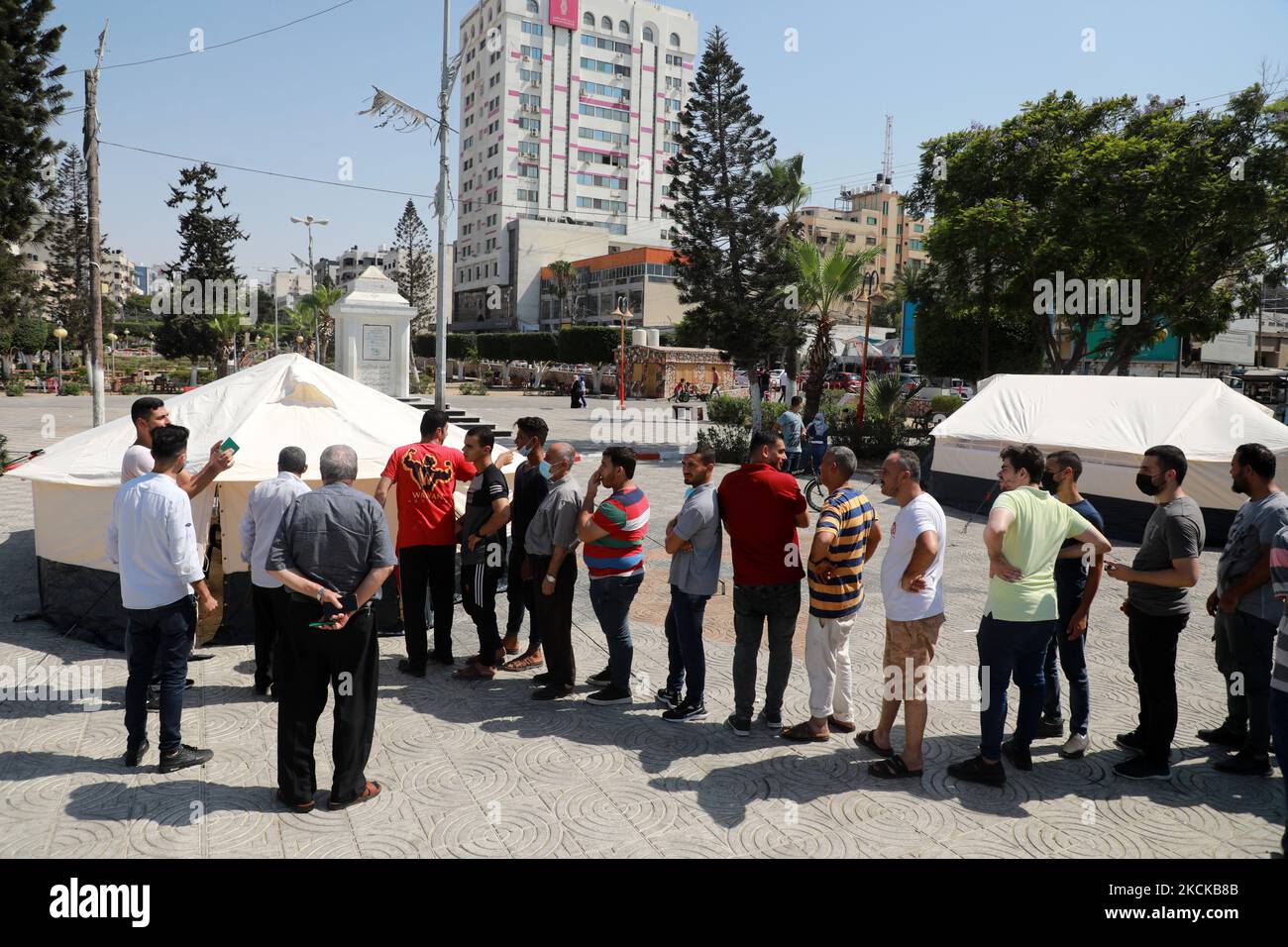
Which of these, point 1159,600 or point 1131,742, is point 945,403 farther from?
point 1159,600

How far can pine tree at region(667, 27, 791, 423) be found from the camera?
27.5 meters

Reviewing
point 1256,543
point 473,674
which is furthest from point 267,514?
point 1256,543

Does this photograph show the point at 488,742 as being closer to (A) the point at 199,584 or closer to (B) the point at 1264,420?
(A) the point at 199,584

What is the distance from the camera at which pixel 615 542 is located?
5.59m

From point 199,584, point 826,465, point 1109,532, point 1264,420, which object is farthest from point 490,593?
point 1264,420

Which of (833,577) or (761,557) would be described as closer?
(833,577)

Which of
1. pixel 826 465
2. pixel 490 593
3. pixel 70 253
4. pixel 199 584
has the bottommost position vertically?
pixel 490 593

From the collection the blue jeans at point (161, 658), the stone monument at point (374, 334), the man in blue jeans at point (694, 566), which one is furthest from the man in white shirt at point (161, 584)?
the stone monument at point (374, 334)

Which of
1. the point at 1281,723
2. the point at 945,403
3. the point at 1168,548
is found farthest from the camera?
the point at 945,403

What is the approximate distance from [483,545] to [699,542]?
5.86 feet

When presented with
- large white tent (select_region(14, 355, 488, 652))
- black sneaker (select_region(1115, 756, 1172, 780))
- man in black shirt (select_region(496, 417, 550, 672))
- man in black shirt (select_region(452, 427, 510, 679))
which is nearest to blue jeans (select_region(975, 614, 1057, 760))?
black sneaker (select_region(1115, 756, 1172, 780))

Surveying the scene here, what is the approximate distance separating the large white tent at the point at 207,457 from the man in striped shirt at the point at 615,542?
286 cm

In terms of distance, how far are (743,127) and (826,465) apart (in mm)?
25569
